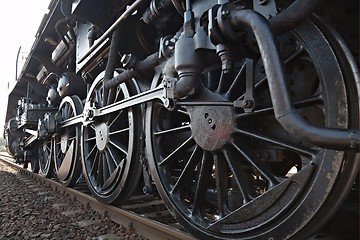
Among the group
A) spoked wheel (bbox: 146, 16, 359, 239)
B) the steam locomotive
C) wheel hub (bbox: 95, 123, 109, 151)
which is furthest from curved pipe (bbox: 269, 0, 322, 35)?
wheel hub (bbox: 95, 123, 109, 151)

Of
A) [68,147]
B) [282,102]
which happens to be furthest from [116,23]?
[68,147]

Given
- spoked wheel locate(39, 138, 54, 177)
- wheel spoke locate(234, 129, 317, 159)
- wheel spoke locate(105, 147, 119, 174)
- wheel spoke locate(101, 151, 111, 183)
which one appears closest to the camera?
wheel spoke locate(234, 129, 317, 159)

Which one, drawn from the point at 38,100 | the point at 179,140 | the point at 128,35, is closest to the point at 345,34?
the point at 179,140

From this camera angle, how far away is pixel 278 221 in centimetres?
146

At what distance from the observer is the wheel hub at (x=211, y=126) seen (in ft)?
5.66

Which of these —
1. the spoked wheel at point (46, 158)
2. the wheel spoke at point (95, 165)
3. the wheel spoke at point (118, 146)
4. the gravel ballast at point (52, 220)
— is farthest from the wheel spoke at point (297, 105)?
the spoked wheel at point (46, 158)

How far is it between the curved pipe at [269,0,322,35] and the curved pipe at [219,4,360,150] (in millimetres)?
82

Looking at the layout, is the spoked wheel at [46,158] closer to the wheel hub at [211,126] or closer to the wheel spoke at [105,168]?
the wheel spoke at [105,168]

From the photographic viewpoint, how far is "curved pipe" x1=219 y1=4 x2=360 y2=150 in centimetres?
96

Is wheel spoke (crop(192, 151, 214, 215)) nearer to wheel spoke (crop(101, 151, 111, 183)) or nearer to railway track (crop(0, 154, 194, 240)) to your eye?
railway track (crop(0, 154, 194, 240))

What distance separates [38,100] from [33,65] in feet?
4.18

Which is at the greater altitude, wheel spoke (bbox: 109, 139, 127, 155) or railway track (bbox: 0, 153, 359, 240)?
wheel spoke (bbox: 109, 139, 127, 155)

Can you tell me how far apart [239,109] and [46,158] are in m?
4.76

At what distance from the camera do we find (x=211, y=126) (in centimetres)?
181
